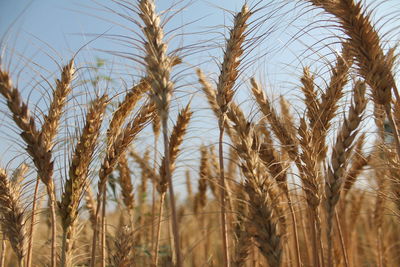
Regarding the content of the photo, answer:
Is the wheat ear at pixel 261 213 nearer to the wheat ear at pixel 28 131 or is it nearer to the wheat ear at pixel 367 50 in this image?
the wheat ear at pixel 367 50

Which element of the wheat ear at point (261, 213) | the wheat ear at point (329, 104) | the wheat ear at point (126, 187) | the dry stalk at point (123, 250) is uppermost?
the wheat ear at point (329, 104)

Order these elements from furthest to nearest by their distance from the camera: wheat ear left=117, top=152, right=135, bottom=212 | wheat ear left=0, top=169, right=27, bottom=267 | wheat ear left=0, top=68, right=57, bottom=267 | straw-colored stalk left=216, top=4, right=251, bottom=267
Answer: wheat ear left=117, top=152, right=135, bottom=212 → straw-colored stalk left=216, top=4, right=251, bottom=267 → wheat ear left=0, top=169, right=27, bottom=267 → wheat ear left=0, top=68, right=57, bottom=267

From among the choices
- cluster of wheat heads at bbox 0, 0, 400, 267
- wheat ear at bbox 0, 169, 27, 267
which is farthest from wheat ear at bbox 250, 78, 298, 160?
wheat ear at bbox 0, 169, 27, 267

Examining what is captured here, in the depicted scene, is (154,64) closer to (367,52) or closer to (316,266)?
(367,52)

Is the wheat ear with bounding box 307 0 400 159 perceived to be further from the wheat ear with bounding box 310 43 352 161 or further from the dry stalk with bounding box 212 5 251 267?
the dry stalk with bounding box 212 5 251 267

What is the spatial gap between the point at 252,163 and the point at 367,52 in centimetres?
119

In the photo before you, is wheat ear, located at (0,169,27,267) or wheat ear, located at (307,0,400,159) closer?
wheat ear, located at (307,0,400,159)

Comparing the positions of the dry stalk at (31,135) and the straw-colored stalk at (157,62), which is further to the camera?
the dry stalk at (31,135)

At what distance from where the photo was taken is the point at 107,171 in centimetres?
253

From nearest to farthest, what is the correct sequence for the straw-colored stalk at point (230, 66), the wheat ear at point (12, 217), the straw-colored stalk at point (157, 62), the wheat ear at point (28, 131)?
1. the straw-colored stalk at point (157, 62)
2. the wheat ear at point (28, 131)
3. the wheat ear at point (12, 217)
4. the straw-colored stalk at point (230, 66)

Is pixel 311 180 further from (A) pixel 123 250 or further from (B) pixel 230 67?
(A) pixel 123 250

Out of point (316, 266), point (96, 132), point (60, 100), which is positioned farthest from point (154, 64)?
point (316, 266)

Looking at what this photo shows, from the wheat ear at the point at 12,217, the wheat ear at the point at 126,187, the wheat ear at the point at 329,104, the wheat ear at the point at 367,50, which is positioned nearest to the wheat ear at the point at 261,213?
the wheat ear at the point at 329,104

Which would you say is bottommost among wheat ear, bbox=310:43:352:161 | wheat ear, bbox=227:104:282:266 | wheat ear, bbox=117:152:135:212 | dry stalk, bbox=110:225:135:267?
dry stalk, bbox=110:225:135:267
